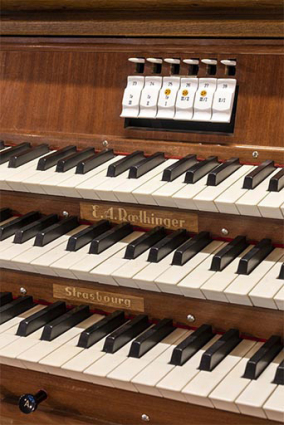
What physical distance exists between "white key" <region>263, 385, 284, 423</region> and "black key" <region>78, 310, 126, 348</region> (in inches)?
17.9

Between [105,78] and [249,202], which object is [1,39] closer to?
[105,78]

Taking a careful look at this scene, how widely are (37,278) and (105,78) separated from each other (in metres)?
0.56

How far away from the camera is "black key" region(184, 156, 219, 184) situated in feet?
5.99

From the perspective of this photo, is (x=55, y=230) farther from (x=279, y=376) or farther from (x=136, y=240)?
(x=279, y=376)

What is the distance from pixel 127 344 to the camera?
1.81m

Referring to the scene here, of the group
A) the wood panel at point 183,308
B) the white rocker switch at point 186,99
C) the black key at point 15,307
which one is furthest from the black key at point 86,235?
the white rocker switch at point 186,99

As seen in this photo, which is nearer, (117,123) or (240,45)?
(240,45)

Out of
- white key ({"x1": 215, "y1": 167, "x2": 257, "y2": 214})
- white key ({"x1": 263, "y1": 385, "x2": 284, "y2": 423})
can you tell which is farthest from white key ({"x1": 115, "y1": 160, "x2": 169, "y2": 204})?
white key ({"x1": 263, "y1": 385, "x2": 284, "y2": 423})

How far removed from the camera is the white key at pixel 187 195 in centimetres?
175

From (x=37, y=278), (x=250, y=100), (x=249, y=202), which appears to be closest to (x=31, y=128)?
(x=37, y=278)

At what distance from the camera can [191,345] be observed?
172cm

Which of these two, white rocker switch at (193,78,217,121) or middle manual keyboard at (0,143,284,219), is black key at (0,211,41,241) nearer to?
middle manual keyboard at (0,143,284,219)

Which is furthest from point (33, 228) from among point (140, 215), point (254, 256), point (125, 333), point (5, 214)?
point (254, 256)

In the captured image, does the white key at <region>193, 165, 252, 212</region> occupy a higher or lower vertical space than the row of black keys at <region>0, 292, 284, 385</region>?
higher
